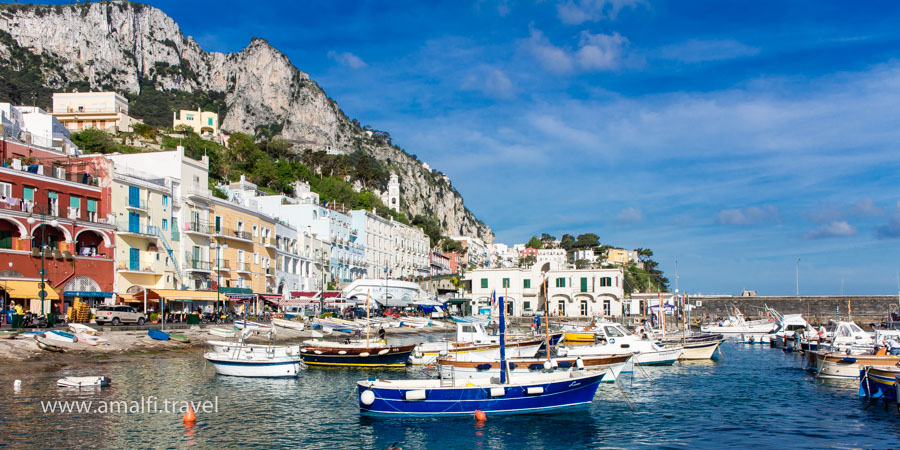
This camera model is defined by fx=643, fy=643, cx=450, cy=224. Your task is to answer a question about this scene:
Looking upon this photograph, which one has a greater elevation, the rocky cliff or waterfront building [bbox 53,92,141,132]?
the rocky cliff

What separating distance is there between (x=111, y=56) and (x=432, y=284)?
115 meters

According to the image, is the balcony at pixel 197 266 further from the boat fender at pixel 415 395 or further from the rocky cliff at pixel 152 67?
the rocky cliff at pixel 152 67

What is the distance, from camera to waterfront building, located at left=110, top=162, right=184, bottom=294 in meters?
50.0

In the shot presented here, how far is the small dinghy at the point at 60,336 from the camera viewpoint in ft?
115

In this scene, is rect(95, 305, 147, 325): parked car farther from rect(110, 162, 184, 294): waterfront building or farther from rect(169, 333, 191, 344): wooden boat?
rect(169, 333, 191, 344): wooden boat

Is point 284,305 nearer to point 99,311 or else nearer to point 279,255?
point 279,255

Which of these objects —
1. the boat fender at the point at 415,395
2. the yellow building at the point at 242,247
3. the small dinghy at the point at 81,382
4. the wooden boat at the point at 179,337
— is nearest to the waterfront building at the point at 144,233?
the yellow building at the point at 242,247

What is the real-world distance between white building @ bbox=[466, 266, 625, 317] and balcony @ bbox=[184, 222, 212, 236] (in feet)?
138

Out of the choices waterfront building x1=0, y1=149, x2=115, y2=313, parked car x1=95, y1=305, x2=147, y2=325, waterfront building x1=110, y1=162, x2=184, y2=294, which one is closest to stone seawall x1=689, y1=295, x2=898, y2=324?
waterfront building x1=110, y1=162, x2=184, y2=294

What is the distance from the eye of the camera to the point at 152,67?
7244 inches

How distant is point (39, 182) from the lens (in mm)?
44781

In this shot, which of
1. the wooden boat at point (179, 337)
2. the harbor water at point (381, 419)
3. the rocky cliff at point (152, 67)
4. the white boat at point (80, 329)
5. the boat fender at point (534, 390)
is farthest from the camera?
the rocky cliff at point (152, 67)

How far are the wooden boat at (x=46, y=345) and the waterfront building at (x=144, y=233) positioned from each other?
15.1m

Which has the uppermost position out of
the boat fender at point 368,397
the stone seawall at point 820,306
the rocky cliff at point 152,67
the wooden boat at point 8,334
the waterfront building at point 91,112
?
the rocky cliff at point 152,67
